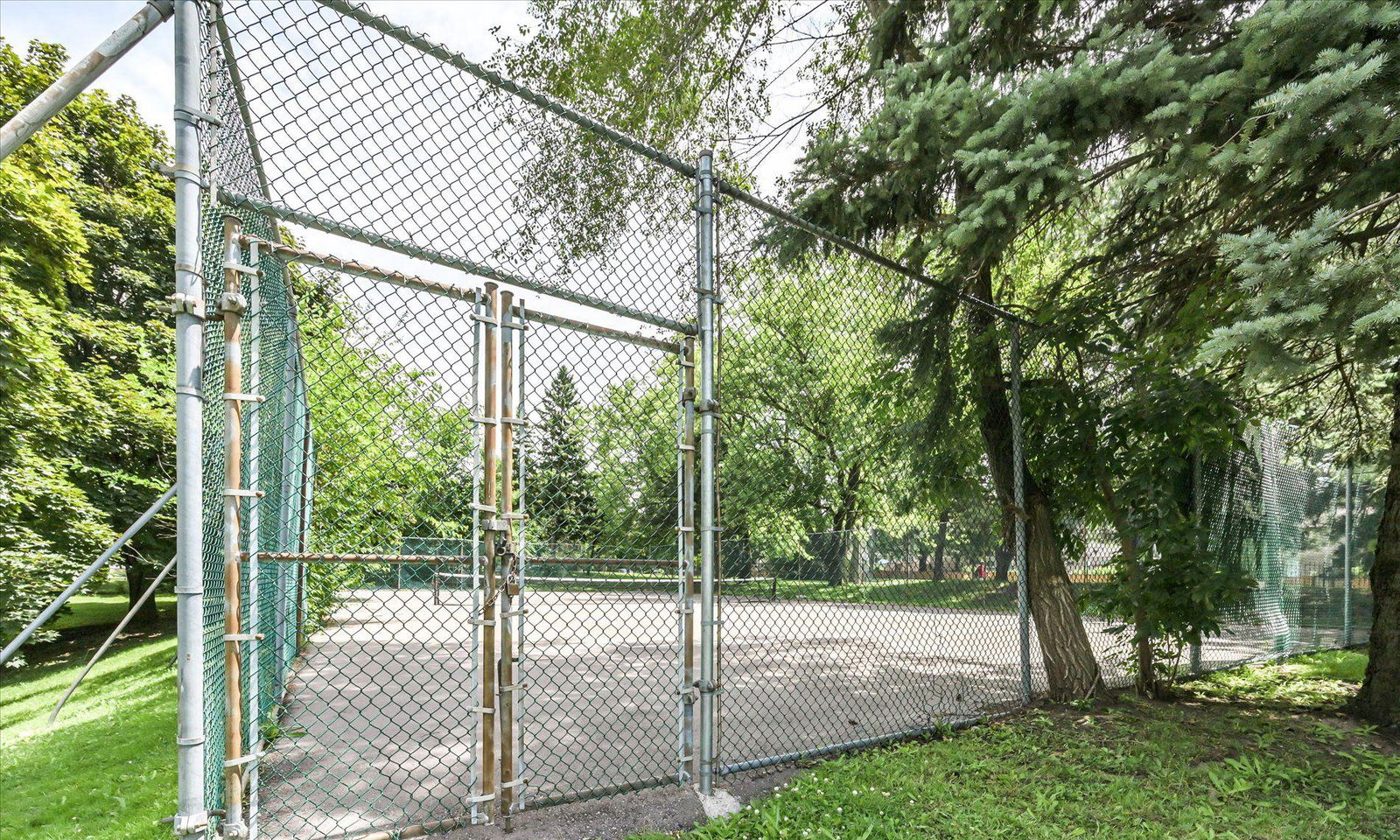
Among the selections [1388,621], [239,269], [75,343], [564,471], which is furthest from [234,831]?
[75,343]

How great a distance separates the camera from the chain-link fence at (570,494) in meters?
2.34

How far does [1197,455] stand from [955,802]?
4.09m

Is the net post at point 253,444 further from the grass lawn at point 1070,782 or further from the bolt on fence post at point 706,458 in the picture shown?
the bolt on fence post at point 706,458

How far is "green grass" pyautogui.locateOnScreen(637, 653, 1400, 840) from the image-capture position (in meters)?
2.96

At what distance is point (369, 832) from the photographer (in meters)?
2.43

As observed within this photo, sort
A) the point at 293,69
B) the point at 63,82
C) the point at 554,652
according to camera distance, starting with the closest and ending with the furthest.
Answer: the point at 63,82 → the point at 293,69 → the point at 554,652

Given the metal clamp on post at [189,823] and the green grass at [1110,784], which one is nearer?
the metal clamp on post at [189,823]

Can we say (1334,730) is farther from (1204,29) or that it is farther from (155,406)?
(155,406)

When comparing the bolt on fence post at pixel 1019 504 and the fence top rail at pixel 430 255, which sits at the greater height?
the fence top rail at pixel 430 255

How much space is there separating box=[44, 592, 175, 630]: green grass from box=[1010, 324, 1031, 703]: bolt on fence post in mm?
17348

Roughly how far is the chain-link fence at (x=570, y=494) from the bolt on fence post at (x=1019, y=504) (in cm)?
3

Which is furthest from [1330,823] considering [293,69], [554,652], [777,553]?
[554,652]

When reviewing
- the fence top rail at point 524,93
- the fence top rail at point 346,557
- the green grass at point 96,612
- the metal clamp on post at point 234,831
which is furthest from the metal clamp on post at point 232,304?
the green grass at point 96,612

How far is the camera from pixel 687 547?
125 inches
